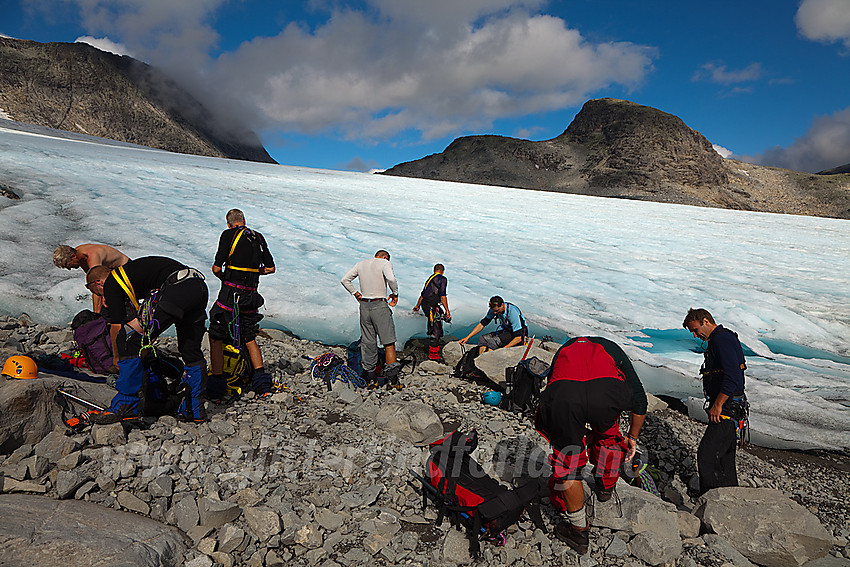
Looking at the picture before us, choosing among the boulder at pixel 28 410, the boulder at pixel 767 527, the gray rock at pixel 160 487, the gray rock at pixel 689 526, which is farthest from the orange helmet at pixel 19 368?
the boulder at pixel 767 527

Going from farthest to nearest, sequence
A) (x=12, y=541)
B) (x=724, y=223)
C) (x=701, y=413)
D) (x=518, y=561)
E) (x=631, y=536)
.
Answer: (x=724, y=223) → (x=701, y=413) → (x=631, y=536) → (x=518, y=561) → (x=12, y=541)

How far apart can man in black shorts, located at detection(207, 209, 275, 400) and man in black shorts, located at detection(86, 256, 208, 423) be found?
0.58 metres

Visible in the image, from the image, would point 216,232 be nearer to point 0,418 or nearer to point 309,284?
point 309,284

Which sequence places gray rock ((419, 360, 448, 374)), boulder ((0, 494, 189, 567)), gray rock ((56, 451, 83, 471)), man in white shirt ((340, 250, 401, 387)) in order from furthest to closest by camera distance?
gray rock ((419, 360, 448, 374)) < man in white shirt ((340, 250, 401, 387)) < gray rock ((56, 451, 83, 471)) < boulder ((0, 494, 189, 567))

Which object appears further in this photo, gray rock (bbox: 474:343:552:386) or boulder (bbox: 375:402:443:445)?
gray rock (bbox: 474:343:552:386)

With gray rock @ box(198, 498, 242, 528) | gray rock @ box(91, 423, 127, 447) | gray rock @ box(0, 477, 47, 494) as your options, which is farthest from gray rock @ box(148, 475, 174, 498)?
gray rock @ box(0, 477, 47, 494)

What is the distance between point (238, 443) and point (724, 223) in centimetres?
2530

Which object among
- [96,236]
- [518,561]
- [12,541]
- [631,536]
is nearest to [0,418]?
[12,541]

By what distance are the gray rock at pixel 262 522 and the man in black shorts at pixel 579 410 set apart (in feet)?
7.17

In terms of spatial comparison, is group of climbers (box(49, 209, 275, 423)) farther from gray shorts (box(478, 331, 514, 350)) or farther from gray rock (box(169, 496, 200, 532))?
gray shorts (box(478, 331, 514, 350))

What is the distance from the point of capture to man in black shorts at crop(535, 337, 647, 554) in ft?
10.7

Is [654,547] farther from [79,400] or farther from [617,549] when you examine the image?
[79,400]

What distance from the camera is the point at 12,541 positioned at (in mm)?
2375

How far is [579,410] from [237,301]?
3982mm
